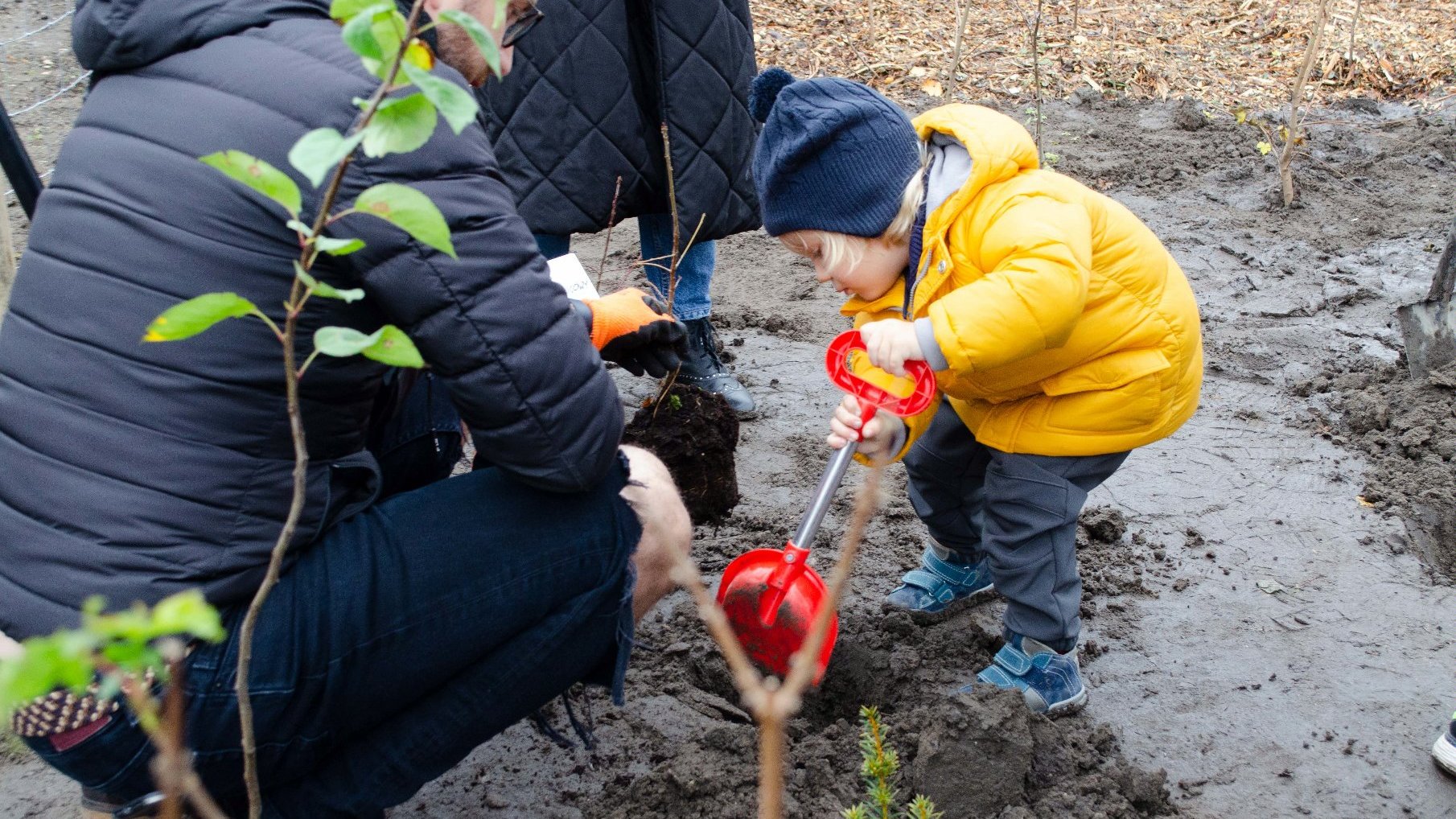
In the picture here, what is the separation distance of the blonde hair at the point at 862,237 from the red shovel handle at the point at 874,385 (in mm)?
140

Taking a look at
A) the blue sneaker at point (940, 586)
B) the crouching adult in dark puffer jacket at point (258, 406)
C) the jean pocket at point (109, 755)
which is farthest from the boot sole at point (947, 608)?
the jean pocket at point (109, 755)

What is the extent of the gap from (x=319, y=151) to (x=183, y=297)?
68 cm

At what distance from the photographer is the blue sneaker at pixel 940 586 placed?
2.70 metres

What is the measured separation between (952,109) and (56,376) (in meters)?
1.50

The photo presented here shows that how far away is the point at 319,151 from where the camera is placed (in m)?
0.88

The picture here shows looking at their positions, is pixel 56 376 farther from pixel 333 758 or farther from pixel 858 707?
pixel 858 707

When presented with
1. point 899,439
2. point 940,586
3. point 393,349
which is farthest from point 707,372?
point 393,349

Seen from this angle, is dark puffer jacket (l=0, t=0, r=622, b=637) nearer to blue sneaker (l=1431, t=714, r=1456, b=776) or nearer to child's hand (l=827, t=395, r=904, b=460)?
child's hand (l=827, t=395, r=904, b=460)

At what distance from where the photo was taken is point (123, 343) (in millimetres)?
1446

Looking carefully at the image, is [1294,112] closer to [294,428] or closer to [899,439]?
[899,439]

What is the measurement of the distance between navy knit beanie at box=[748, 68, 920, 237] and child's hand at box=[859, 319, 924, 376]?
0.21 metres

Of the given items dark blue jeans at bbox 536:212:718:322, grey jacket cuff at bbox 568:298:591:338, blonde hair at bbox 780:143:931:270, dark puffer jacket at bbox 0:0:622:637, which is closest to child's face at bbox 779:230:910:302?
blonde hair at bbox 780:143:931:270

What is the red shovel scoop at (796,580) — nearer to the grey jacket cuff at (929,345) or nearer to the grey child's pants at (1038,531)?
the grey jacket cuff at (929,345)

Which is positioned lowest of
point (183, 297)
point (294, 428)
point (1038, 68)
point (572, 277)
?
point (1038, 68)
